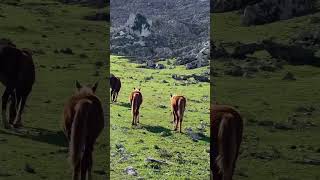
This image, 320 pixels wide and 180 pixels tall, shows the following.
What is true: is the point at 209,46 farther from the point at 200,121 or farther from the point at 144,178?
the point at 144,178

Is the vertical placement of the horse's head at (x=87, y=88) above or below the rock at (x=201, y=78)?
below

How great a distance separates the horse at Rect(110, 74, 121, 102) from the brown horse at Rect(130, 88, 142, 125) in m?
0.24

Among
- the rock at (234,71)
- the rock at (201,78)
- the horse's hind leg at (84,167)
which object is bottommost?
the horse's hind leg at (84,167)

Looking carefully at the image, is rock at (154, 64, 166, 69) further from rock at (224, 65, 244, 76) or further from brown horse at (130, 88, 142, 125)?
rock at (224, 65, 244, 76)

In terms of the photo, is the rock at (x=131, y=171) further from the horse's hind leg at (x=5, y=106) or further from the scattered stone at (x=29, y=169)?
the horse's hind leg at (x=5, y=106)

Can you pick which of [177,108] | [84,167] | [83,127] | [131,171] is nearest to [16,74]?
[83,127]

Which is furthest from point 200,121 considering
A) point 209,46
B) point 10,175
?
point 10,175

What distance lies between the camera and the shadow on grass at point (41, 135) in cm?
984

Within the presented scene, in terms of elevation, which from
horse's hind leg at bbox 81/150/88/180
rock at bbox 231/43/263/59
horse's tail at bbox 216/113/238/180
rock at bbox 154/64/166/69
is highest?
rock at bbox 231/43/263/59

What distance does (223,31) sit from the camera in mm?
10039

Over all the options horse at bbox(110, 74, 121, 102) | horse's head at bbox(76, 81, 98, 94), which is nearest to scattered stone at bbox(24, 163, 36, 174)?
horse's head at bbox(76, 81, 98, 94)

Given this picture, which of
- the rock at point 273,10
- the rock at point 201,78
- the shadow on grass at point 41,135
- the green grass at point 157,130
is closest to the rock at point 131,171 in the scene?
the green grass at point 157,130

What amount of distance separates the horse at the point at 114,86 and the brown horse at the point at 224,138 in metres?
1.50

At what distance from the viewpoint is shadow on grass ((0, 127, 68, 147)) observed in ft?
32.3
